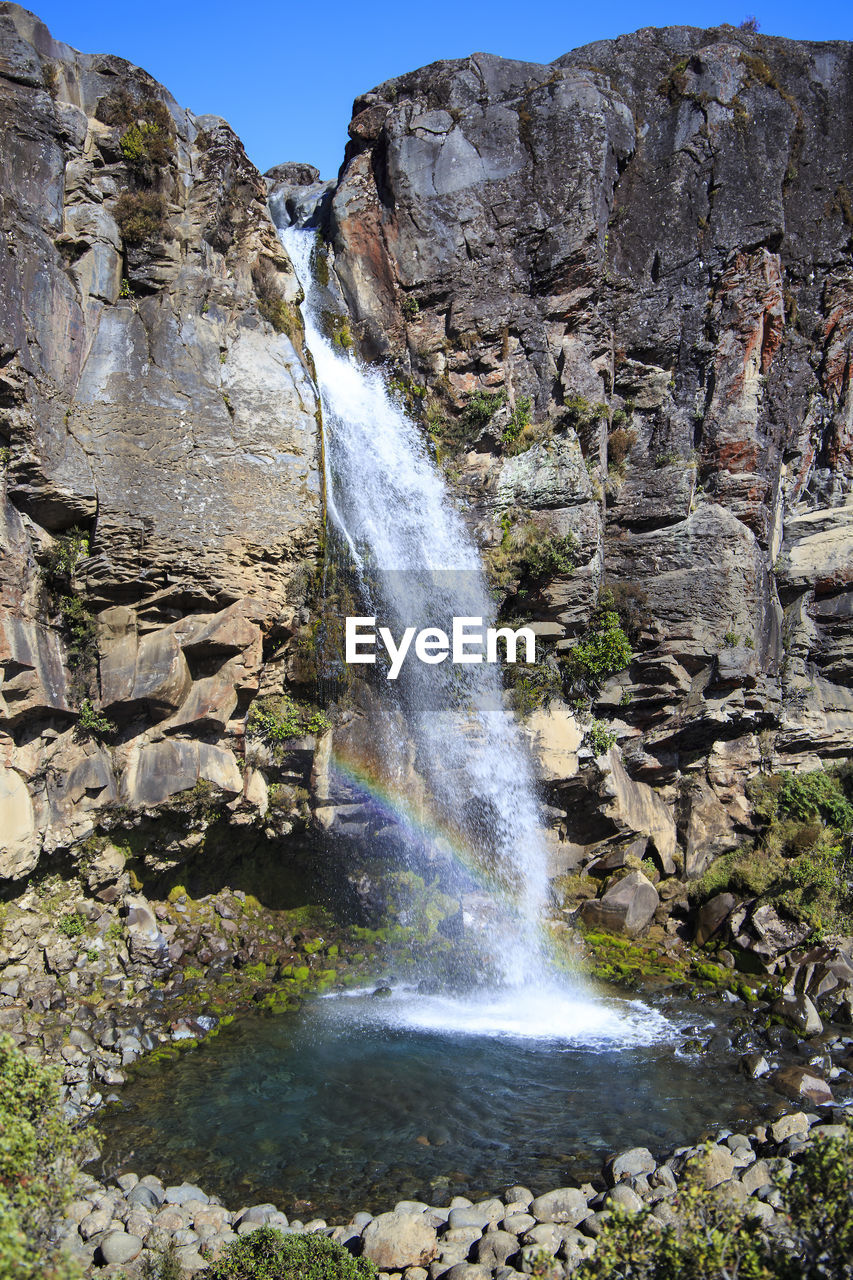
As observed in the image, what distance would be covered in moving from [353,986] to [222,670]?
22.6ft

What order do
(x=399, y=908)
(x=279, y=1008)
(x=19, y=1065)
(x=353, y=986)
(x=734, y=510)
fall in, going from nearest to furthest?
(x=19, y=1065)
(x=279, y=1008)
(x=353, y=986)
(x=399, y=908)
(x=734, y=510)

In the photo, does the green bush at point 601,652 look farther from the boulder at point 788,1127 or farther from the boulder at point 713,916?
the boulder at point 788,1127

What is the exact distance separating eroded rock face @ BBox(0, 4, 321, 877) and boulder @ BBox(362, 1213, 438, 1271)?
856cm

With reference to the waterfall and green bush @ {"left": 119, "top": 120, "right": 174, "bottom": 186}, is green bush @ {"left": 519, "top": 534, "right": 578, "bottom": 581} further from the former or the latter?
green bush @ {"left": 119, "top": 120, "right": 174, "bottom": 186}

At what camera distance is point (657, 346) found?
902 inches

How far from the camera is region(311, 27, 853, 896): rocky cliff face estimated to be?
20297 mm

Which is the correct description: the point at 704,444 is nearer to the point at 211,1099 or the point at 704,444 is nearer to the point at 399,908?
the point at 399,908

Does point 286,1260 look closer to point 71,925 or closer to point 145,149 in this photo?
point 71,925

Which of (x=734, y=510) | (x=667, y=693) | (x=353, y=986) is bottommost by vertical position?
(x=353, y=986)

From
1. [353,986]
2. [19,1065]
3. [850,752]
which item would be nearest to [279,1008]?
[353,986]

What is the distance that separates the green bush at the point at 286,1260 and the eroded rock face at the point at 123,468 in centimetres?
800

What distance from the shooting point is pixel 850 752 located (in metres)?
21.6

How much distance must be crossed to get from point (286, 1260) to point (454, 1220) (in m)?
2.10

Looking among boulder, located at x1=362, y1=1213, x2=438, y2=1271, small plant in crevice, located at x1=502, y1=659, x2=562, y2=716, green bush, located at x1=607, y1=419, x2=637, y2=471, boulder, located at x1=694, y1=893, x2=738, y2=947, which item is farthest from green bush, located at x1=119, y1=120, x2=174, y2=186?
boulder, located at x1=694, y1=893, x2=738, y2=947
